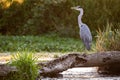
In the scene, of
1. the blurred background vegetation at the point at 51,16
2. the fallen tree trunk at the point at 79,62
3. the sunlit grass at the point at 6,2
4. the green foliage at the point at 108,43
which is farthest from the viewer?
the sunlit grass at the point at 6,2

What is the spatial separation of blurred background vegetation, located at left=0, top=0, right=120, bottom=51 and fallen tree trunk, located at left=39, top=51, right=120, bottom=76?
47.1ft

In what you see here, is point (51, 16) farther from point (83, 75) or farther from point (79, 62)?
point (79, 62)

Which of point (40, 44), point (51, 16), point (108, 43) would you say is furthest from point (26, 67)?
point (51, 16)

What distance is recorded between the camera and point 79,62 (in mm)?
12000

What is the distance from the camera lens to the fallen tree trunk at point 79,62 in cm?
1159

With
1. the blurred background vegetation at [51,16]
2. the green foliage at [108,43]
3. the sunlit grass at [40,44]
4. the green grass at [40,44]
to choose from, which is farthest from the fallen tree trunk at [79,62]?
the blurred background vegetation at [51,16]

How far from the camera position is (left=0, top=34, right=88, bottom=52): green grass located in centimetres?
2180

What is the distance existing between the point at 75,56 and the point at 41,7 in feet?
58.3

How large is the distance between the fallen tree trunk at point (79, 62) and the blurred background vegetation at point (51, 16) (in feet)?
47.1

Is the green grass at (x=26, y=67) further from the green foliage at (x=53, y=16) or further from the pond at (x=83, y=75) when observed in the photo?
the green foliage at (x=53, y=16)

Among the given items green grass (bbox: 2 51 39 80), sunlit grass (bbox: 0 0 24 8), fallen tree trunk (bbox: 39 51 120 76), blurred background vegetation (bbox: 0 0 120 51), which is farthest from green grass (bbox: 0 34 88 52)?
green grass (bbox: 2 51 39 80)

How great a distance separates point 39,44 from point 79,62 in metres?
11.3

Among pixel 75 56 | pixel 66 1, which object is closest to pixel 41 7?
pixel 66 1

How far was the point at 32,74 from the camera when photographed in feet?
33.2
